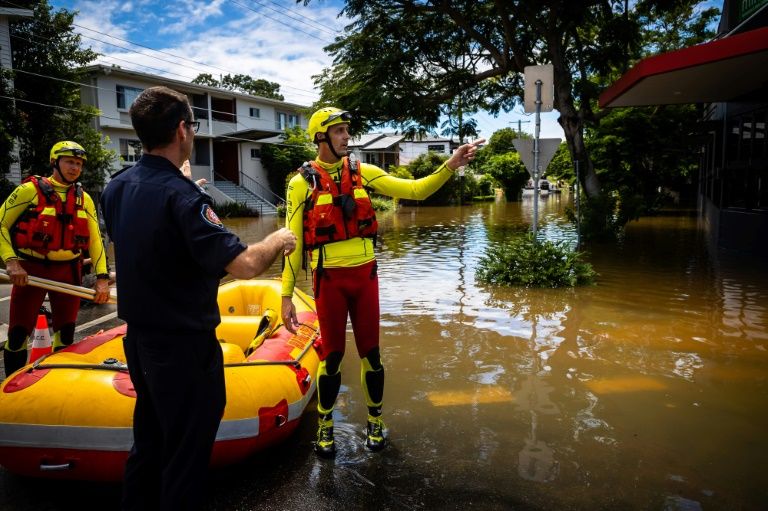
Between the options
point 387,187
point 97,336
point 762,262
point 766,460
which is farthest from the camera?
point 762,262

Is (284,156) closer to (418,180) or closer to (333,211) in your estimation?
(418,180)

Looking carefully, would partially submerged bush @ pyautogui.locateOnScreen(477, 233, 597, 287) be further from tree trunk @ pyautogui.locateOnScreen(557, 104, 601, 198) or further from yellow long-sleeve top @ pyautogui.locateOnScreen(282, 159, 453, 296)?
tree trunk @ pyautogui.locateOnScreen(557, 104, 601, 198)

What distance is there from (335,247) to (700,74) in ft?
31.1

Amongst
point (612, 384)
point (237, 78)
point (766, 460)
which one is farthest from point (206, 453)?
point (237, 78)

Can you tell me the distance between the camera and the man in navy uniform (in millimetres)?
2168

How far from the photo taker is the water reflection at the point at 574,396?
3.40m

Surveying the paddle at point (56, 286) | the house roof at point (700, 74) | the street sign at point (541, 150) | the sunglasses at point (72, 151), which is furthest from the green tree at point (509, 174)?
the paddle at point (56, 286)

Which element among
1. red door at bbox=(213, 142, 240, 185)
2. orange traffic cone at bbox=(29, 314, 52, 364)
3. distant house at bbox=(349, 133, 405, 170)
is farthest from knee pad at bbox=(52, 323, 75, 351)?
distant house at bbox=(349, 133, 405, 170)

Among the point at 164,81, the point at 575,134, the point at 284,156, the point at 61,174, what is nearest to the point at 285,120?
the point at 284,156

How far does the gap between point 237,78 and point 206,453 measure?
64.9 metres

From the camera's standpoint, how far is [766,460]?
363 centimetres

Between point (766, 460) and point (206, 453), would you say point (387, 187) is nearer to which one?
point (206, 453)

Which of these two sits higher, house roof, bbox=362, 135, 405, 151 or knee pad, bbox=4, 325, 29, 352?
house roof, bbox=362, 135, 405, 151

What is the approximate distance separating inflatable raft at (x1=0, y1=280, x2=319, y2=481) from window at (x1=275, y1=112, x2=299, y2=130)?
120 ft
